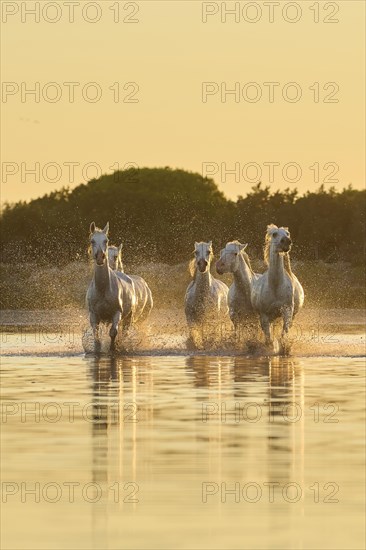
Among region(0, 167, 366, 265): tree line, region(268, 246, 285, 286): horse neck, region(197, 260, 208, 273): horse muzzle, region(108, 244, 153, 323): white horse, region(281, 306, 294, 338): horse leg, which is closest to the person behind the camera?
region(281, 306, 294, 338): horse leg

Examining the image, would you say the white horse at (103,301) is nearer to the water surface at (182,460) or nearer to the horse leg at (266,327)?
the horse leg at (266,327)

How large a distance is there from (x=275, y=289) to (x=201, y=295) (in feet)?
7.91

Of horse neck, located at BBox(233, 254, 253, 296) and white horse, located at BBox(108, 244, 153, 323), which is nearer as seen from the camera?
horse neck, located at BBox(233, 254, 253, 296)

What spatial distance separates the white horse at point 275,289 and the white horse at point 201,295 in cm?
146

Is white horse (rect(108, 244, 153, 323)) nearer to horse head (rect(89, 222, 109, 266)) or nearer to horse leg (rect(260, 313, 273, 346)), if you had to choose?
horse head (rect(89, 222, 109, 266))

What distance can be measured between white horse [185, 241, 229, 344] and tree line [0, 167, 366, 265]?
38324 millimetres

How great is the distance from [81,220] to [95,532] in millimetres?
80258

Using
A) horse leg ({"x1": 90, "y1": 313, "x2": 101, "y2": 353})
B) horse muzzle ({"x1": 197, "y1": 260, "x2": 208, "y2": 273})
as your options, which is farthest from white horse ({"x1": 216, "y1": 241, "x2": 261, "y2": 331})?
horse leg ({"x1": 90, "y1": 313, "x2": 101, "y2": 353})

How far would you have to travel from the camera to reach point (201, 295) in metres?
31.6

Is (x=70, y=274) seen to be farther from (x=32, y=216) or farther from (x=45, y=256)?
(x=32, y=216)

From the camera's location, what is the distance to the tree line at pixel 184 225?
7475 cm

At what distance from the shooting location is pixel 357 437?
15812 mm

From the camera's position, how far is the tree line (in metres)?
74.8

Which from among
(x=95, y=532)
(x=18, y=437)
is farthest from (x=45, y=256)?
(x=95, y=532)
